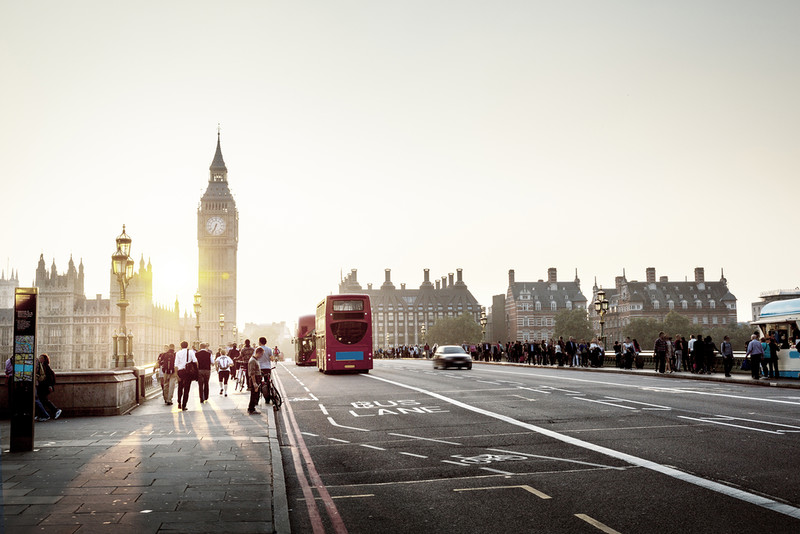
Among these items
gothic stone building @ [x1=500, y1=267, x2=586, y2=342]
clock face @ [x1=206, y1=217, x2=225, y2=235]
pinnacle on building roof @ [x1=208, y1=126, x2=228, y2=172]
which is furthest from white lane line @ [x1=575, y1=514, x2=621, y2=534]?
pinnacle on building roof @ [x1=208, y1=126, x2=228, y2=172]

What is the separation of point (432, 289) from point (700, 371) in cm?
14582

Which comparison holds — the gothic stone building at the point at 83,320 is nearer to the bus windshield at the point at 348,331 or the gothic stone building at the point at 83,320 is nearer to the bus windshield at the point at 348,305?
the bus windshield at the point at 348,331

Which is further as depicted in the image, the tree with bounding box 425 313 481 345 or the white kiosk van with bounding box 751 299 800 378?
the tree with bounding box 425 313 481 345

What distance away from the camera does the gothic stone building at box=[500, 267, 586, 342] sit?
138375 mm

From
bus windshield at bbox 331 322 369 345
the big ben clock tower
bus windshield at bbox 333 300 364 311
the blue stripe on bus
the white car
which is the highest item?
the big ben clock tower

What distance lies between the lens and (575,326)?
110 m

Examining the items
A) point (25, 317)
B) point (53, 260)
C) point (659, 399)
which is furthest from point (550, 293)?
point (25, 317)

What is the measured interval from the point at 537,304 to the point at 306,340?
88.8 meters

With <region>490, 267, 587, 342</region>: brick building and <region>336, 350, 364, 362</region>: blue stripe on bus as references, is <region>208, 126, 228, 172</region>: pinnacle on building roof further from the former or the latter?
<region>336, 350, 364, 362</region>: blue stripe on bus

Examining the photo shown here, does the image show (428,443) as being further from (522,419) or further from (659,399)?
(659,399)

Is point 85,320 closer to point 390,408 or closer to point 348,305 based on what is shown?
point 348,305

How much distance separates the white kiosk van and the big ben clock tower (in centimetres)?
12767

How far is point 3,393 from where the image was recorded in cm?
1684

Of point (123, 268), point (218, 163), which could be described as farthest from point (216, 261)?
point (123, 268)
